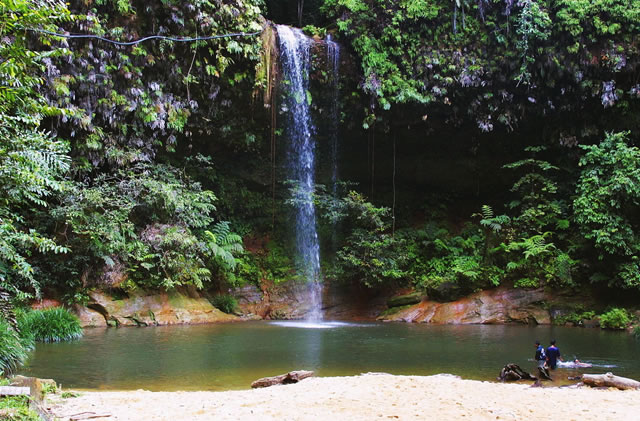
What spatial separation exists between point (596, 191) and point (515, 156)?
16.7 ft

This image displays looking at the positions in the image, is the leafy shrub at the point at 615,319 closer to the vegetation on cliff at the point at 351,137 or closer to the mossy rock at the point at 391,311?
the vegetation on cliff at the point at 351,137

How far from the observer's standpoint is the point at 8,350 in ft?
20.1

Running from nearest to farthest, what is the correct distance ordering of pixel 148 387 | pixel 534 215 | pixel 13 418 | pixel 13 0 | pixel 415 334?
pixel 13 418 < pixel 13 0 < pixel 148 387 < pixel 415 334 < pixel 534 215

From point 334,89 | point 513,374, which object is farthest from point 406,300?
point 513,374

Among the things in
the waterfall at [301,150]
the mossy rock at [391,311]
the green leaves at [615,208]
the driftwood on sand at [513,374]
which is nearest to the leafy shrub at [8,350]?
the driftwood on sand at [513,374]

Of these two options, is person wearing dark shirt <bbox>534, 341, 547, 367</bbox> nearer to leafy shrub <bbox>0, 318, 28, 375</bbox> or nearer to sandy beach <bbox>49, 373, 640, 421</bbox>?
sandy beach <bbox>49, 373, 640, 421</bbox>

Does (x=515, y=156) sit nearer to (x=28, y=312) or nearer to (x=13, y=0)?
(x=28, y=312)

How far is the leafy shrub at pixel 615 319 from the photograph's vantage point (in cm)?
1260

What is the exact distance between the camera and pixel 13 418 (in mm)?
3465

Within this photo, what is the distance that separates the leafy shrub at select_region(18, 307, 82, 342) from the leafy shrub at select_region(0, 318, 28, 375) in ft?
10.1

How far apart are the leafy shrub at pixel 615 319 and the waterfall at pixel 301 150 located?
798 cm

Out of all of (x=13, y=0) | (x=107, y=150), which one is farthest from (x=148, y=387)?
(x=107, y=150)

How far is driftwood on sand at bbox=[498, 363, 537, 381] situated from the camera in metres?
6.71

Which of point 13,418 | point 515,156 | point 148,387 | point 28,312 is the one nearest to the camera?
point 13,418
